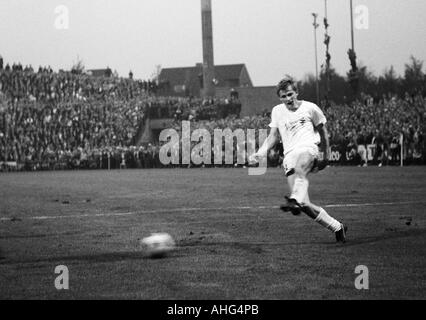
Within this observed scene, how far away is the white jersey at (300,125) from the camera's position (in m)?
10.6

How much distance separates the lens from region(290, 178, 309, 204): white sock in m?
10.0

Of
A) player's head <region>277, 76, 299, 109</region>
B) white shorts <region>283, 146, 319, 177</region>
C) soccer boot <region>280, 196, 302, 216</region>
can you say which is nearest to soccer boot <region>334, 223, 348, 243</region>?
soccer boot <region>280, 196, 302, 216</region>

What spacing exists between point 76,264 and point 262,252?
7.06ft

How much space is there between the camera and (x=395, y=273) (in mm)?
7633

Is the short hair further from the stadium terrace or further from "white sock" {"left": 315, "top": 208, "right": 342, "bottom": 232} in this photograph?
the stadium terrace

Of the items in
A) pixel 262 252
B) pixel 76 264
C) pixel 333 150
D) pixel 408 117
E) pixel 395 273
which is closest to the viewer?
pixel 395 273

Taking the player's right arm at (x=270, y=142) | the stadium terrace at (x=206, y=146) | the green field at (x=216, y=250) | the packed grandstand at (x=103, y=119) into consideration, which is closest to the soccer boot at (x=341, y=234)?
the green field at (x=216, y=250)

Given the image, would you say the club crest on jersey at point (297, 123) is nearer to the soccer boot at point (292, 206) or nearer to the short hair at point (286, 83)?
the short hair at point (286, 83)

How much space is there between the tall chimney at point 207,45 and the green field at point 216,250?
2191 inches

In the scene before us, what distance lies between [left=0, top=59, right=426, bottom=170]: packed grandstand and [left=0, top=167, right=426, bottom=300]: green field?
22.2 m

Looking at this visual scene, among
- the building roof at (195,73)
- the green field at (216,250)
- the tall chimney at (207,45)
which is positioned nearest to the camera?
the green field at (216,250)

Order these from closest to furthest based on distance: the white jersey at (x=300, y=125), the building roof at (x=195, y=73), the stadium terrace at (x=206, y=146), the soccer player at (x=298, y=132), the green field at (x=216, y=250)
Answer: the green field at (x=216, y=250)
the soccer player at (x=298, y=132)
the white jersey at (x=300, y=125)
the stadium terrace at (x=206, y=146)
the building roof at (x=195, y=73)

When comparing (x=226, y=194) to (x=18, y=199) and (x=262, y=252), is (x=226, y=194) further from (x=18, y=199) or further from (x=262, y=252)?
(x=262, y=252)
